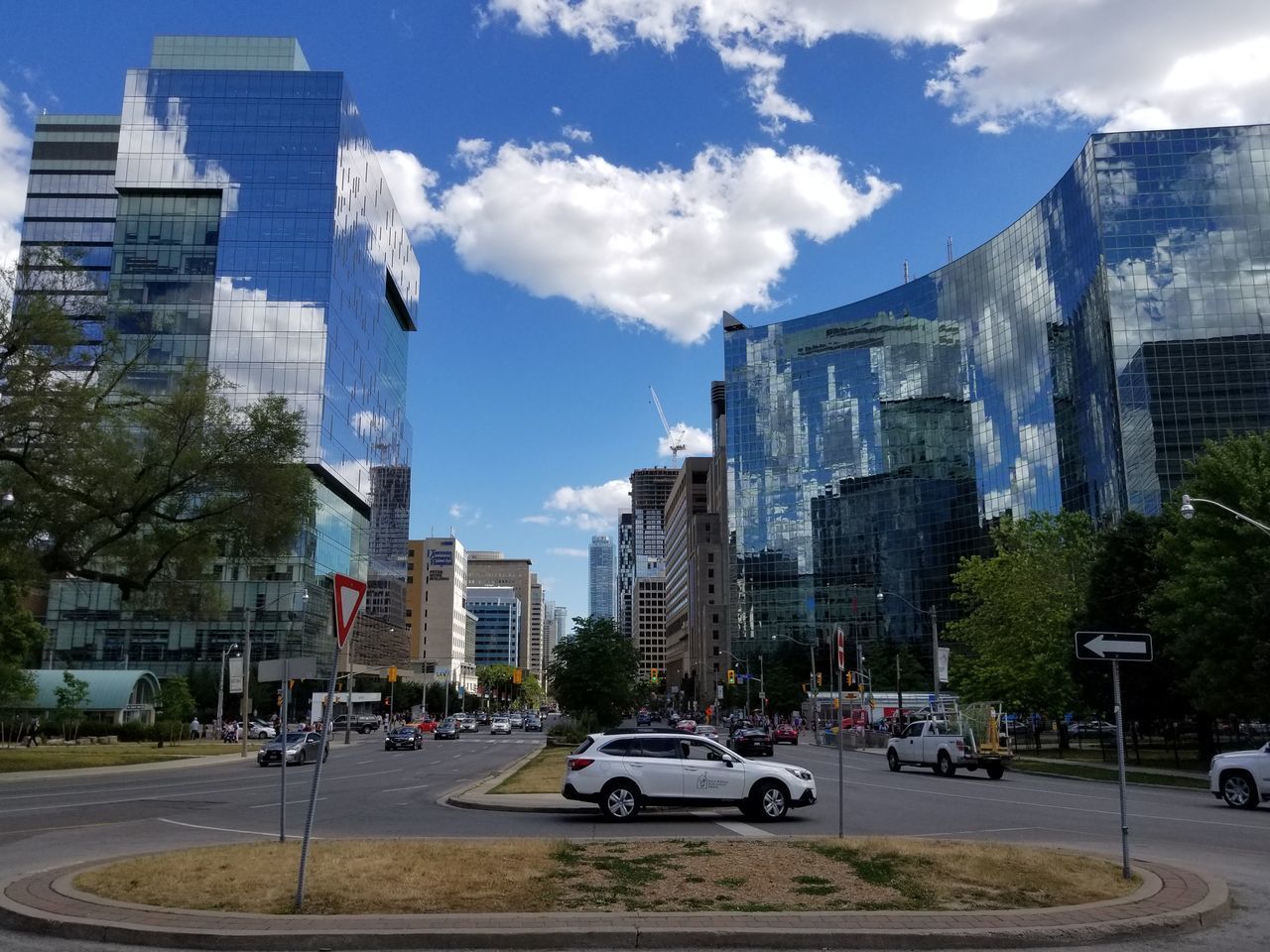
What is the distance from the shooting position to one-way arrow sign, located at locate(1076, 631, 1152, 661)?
11289mm

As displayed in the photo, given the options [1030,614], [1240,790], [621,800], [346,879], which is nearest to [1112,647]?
[346,879]

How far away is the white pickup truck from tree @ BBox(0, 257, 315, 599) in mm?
23510

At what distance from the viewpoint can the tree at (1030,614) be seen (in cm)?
5225

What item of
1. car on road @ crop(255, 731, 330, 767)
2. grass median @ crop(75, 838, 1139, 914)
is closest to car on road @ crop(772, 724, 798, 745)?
car on road @ crop(255, 731, 330, 767)

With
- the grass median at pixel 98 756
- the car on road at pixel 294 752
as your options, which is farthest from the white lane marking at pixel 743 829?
the grass median at pixel 98 756

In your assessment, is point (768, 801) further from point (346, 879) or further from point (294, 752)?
point (294, 752)

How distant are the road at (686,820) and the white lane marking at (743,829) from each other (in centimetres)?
2

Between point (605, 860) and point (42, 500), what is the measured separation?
26605 millimetres

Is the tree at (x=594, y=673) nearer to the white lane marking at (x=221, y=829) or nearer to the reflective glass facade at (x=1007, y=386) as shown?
the reflective glass facade at (x=1007, y=386)

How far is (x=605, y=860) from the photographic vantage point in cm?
1191

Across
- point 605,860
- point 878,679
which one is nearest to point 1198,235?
point 878,679

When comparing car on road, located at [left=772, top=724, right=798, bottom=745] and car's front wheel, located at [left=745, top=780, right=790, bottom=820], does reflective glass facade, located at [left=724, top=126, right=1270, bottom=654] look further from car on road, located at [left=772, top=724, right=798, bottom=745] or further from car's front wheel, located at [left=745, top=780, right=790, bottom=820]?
car's front wheel, located at [left=745, top=780, right=790, bottom=820]

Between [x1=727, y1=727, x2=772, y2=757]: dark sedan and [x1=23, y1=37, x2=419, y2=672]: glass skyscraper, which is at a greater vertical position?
[x1=23, y1=37, x2=419, y2=672]: glass skyscraper

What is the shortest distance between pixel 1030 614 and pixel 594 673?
2448 cm
